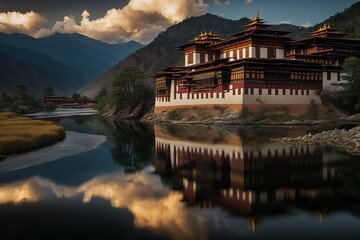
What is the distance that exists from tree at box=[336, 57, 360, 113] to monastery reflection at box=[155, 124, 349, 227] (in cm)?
4392

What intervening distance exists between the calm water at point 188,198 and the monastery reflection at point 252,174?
60mm

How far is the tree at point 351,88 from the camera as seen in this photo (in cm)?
8050

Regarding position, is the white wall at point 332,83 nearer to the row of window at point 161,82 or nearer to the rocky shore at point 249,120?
the rocky shore at point 249,120

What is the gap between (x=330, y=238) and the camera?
15.3 meters

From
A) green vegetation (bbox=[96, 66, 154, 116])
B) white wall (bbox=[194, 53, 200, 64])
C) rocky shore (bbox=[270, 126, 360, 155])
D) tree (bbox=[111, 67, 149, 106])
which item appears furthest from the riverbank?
tree (bbox=[111, 67, 149, 106])

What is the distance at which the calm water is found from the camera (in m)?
16.3

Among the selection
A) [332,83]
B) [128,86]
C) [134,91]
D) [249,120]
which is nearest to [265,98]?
[249,120]

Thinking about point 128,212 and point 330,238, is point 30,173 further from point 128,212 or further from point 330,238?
point 330,238

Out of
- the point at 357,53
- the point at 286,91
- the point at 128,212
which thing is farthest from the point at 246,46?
the point at 128,212

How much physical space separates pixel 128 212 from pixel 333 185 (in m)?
12.1

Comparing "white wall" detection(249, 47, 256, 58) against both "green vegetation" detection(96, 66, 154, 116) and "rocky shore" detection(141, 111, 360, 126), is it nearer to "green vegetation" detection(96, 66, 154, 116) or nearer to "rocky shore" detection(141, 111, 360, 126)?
"rocky shore" detection(141, 111, 360, 126)

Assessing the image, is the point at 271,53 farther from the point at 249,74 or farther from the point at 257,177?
the point at 257,177

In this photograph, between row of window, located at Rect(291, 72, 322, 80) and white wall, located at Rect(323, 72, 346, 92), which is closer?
row of window, located at Rect(291, 72, 322, 80)

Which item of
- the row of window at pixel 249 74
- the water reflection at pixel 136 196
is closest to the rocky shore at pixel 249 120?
the row of window at pixel 249 74
